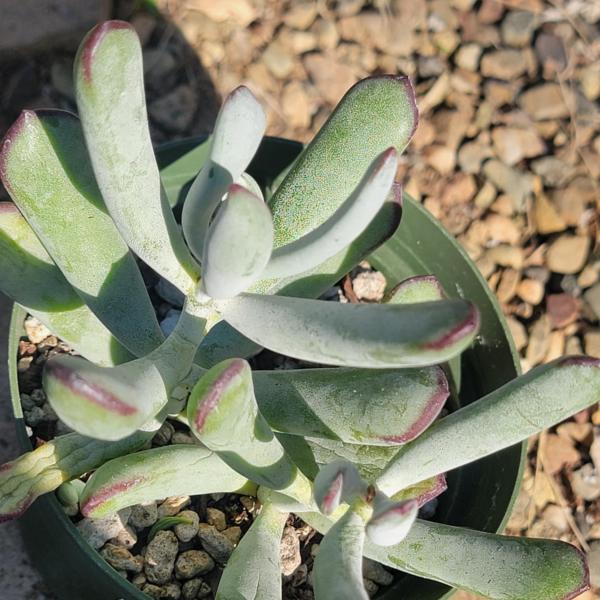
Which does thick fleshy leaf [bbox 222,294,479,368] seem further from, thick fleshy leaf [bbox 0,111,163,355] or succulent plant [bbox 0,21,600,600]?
thick fleshy leaf [bbox 0,111,163,355]

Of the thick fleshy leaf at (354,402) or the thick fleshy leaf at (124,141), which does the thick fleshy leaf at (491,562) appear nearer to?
the thick fleshy leaf at (354,402)

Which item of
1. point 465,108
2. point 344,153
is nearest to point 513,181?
point 465,108

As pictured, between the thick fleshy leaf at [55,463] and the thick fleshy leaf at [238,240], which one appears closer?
the thick fleshy leaf at [238,240]

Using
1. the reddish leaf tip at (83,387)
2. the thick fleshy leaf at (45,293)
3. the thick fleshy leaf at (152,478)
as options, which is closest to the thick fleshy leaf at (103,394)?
the reddish leaf tip at (83,387)

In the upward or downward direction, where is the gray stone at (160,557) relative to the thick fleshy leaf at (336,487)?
downward

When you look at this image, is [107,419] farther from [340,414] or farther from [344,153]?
[344,153]

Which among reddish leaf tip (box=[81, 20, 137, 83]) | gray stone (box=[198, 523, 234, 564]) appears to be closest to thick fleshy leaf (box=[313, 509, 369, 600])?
gray stone (box=[198, 523, 234, 564])
